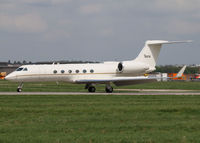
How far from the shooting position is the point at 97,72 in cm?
3625

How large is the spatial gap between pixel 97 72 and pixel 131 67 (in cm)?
314

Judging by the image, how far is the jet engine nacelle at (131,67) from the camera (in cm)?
3644

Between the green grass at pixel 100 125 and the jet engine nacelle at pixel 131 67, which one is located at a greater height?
the jet engine nacelle at pixel 131 67

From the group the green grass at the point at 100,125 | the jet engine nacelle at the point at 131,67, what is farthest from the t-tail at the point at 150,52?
the green grass at the point at 100,125

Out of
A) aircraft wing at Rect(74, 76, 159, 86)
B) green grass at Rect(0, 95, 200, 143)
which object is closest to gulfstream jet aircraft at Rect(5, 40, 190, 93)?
aircraft wing at Rect(74, 76, 159, 86)

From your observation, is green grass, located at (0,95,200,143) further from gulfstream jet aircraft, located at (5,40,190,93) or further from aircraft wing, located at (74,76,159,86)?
gulfstream jet aircraft, located at (5,40,190,93)

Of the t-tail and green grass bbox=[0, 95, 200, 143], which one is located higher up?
the t-tail

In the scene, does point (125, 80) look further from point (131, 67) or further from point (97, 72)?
point (97, 72)

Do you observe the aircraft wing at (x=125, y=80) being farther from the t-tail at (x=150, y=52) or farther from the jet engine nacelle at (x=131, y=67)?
the t-tail at (x=150, y=52)

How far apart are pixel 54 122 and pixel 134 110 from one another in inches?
202

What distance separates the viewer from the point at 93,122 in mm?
14531

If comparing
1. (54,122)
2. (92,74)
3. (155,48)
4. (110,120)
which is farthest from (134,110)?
(155,48)

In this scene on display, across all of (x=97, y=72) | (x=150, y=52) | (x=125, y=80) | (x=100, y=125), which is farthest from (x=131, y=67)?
(x=100, y=125)

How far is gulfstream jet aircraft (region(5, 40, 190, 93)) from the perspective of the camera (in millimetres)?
34812
